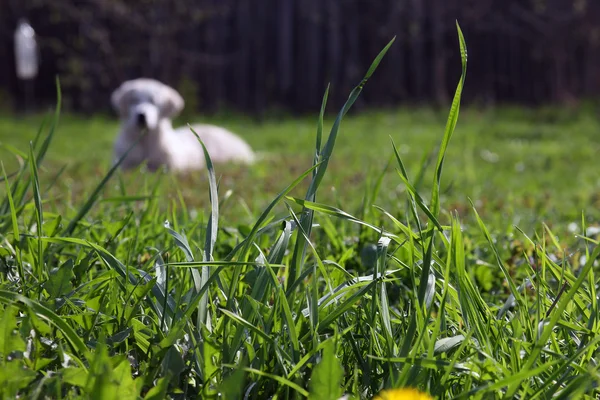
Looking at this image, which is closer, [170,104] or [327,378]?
[327,378]

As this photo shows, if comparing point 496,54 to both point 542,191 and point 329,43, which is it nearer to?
point 329,43

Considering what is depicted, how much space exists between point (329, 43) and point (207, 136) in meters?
6.38

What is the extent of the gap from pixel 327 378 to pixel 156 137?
4.90 m

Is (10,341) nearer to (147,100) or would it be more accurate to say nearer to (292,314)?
(292,314)

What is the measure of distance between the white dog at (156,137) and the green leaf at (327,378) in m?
4.47

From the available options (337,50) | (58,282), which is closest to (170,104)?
(58,282)

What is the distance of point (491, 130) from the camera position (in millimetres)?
8547

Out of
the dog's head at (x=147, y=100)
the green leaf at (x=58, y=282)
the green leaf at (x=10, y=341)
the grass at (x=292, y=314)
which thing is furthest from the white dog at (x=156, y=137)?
the green leaf at (x=10, y=341)

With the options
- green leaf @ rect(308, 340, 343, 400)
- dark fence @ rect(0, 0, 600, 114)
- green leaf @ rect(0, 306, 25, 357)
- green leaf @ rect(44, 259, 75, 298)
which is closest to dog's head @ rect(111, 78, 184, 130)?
green leaf @ rect(44, 259, 75, 298)

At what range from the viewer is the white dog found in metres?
5.46

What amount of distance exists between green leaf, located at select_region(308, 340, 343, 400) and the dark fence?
11.1 m

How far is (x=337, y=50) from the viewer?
479 inches

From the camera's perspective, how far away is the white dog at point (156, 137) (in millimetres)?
5465

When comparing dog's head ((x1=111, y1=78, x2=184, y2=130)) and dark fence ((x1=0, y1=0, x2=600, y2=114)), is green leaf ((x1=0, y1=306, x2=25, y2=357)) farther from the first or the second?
dark fence ((x1=0, y1=0, x2=600, y2=114))
